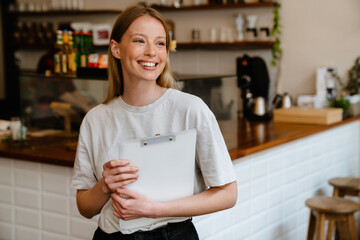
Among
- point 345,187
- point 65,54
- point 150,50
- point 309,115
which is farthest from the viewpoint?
point 309,115

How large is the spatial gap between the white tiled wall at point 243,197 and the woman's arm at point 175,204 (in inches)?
33.2

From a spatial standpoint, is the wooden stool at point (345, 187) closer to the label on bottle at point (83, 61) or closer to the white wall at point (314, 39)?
the white wall at point (314, 39)

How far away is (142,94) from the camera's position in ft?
5.57

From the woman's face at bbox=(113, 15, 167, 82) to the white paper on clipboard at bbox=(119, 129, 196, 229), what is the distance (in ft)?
0.77

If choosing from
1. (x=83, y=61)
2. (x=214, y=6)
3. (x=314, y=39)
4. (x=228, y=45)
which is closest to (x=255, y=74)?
(x=228, y=45)

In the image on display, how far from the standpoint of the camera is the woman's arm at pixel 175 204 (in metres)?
1.54

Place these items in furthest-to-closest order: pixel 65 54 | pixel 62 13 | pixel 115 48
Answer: pixel 62 13, pixel 65 54, pixel 115 48

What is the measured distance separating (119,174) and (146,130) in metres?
0.21

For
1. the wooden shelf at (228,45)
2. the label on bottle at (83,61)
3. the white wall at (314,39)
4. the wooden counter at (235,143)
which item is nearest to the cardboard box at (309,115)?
the wooden counter at (235,143)

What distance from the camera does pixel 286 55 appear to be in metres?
5.01

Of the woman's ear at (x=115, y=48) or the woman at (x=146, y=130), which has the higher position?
the woman's ear at (x=115, y=48)

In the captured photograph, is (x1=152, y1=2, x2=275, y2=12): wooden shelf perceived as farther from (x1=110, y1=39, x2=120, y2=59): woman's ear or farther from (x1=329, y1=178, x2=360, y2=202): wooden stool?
(x1=110, y1=39, x2=120, y2=59): woman's ear

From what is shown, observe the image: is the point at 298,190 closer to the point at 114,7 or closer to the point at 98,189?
the point at 98,189

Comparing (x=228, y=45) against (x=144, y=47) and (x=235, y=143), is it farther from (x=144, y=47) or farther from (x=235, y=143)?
(x=144, y=47)
